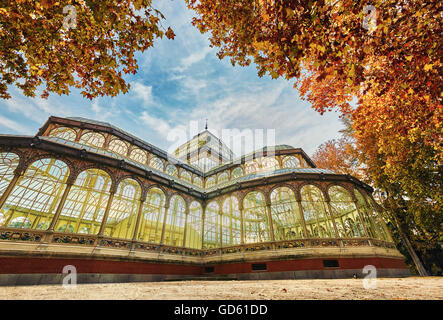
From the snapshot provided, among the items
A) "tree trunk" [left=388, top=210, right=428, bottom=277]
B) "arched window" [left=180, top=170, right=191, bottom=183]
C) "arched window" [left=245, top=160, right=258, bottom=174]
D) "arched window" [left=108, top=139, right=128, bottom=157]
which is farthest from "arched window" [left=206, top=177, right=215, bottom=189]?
"tree trunk" [left=388, top=210, right=428, bottom=277]

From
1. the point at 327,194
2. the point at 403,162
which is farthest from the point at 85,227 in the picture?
the point at 403,162

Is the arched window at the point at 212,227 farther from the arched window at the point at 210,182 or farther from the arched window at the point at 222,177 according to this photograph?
the arched window at the point at 210,182

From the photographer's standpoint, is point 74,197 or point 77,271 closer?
point 77,271

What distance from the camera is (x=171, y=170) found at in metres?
21.4

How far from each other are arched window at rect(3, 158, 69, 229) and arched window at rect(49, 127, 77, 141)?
12.1 ft

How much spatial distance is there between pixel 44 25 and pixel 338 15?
25.2 ft

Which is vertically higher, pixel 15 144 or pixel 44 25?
pixel 15 144

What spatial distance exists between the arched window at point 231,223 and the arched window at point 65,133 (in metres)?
15.0

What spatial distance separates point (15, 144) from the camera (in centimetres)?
1084

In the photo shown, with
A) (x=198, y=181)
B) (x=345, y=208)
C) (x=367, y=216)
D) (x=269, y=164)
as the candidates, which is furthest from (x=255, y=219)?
(x=198, y=181)

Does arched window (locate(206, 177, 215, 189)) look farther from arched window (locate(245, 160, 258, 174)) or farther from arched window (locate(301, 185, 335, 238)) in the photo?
arched window (locate(301, 185, 335, 238))

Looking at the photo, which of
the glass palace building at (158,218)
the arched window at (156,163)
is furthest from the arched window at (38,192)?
the arched window at (156,163)
